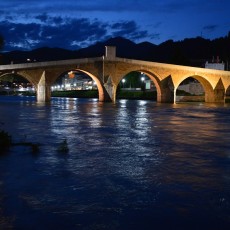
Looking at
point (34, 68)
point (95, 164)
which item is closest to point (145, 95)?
point (34, 68)

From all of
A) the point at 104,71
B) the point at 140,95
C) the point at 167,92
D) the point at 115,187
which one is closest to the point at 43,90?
the point at 104,71

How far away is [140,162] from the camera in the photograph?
9.50m

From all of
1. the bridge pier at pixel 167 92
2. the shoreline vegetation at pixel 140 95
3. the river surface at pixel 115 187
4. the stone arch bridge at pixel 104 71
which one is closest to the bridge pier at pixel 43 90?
the stone arch bridge at pixel 104 71

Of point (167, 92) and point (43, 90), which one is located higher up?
point (43, 90)

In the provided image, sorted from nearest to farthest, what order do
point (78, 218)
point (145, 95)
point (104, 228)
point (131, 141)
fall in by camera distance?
point (104, 228) < point (78, 218) < point (131, 141) < point (145, 95)

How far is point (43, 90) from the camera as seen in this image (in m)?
46.6

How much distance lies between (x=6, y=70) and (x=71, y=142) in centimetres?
3349

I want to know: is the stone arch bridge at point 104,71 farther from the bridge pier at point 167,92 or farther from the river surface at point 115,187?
the river surface at point 115,187

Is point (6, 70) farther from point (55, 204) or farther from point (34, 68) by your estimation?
point (55, 204)

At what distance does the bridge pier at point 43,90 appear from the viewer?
4525cm

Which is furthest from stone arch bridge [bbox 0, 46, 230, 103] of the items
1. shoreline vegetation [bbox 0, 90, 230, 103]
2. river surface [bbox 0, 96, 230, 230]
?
river surface [bbox 0, 96, 230, 230]

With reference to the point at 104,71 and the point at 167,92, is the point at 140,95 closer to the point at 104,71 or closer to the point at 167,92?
the point at 167,92

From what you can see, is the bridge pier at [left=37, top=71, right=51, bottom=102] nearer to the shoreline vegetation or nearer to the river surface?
the shoreline vegetation

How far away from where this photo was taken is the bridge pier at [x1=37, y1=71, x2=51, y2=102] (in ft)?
148
